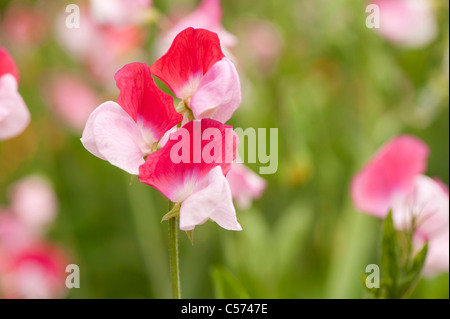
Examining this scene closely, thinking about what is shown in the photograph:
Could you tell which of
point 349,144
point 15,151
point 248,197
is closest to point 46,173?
point 15,151

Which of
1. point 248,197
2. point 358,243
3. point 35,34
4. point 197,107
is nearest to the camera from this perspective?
point 197,107

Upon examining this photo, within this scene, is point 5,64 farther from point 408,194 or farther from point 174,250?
point 408,194

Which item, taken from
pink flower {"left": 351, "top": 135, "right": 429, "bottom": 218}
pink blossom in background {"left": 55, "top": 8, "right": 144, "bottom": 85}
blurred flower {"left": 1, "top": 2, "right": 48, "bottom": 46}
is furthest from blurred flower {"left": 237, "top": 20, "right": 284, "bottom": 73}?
pink flower {"left": 351, "top": 135, "right": 429, "bottom": 218}

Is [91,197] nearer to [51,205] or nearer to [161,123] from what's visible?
[51,205]

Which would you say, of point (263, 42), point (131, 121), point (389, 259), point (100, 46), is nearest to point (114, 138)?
point (131, 121)

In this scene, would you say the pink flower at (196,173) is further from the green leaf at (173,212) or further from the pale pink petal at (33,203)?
the pale pink petal at (33,203)

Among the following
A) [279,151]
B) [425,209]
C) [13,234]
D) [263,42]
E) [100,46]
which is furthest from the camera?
[263,42]

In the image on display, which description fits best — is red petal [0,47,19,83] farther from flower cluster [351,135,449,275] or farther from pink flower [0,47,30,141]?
flower cluster [351,135,449,275]
